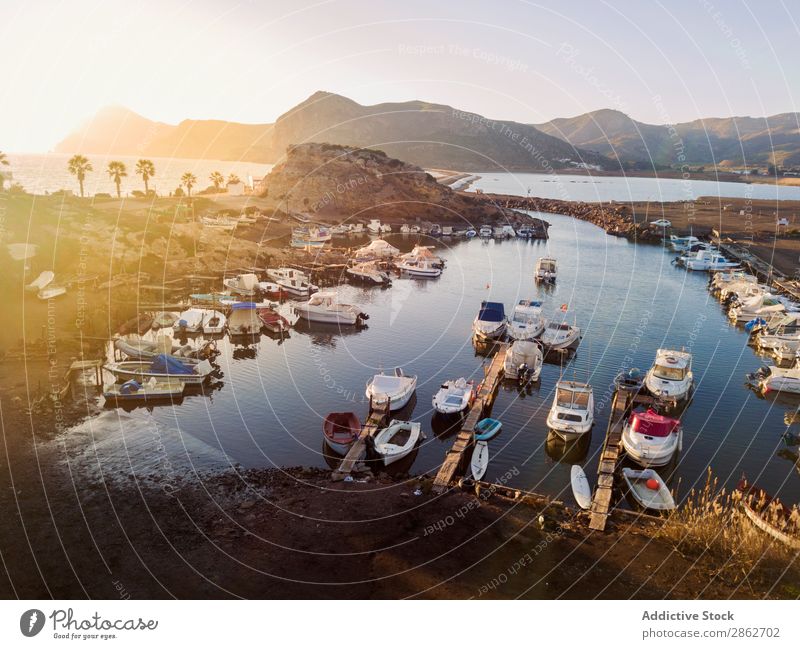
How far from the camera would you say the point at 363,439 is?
3241 cm

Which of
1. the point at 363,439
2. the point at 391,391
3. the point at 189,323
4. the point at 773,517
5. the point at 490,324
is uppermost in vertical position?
the point at 490,324

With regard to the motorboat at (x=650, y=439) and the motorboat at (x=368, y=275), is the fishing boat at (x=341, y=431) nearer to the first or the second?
the motorboat at (x=650, y=439)

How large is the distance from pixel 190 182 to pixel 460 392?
92571mm

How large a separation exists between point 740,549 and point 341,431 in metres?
19.4

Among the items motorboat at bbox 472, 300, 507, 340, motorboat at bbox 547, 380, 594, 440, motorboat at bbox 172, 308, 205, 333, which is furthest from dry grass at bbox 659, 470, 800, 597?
motorboat at bbox 172, 308, 205, 333

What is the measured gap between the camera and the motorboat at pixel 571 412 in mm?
34656

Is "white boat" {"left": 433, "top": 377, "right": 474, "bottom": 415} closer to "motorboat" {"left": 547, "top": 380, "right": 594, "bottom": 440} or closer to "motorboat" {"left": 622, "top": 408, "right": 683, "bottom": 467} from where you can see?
"motorboat" {"left": 547, "top": 380, "right": 594, "bottom": 440}

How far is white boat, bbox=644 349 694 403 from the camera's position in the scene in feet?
132

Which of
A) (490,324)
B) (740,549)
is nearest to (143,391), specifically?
(490,324)

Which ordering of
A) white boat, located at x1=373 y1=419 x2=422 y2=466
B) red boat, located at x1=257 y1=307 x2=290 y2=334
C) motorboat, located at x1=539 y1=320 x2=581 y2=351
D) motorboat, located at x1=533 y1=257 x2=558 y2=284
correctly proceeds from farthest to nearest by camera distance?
motorboat, located at x1=533 y1=257 x2=558 y2=284 < red boat, located at x1=257 y1=307 x2=290 y2=334 < motorboat, located at x1=539 y1=320 x2=581 y2=351 < white boat, located at x1=373 y1=419 x2=422 y2=466

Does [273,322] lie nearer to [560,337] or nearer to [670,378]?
[560,337]

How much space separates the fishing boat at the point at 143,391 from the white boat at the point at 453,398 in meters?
17.1

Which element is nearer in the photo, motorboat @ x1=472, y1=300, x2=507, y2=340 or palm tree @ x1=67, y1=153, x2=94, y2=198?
motorboat @ x1=472, y1=300, x2=507, y2=340

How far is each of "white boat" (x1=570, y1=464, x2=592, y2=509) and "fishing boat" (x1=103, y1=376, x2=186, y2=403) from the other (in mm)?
25401
